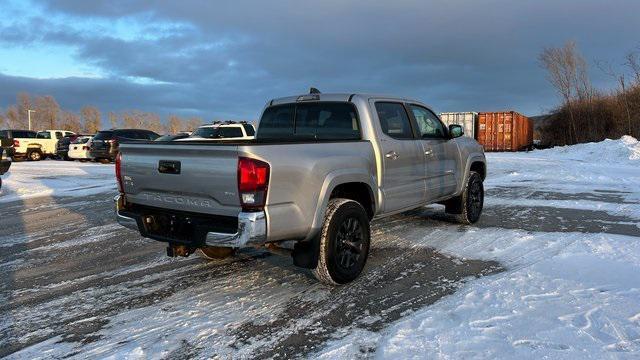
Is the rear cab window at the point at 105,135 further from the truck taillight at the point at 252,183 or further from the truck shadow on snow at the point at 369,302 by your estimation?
the truck taillight at the point at 252,183

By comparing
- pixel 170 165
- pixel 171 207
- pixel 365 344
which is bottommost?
pixel 365 344

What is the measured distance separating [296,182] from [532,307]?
223 cm

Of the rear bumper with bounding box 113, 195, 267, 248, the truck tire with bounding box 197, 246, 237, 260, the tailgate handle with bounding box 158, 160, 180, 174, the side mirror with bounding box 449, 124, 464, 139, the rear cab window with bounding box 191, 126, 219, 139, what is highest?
the rear cab window with bounding box 191, 126, 219, 139

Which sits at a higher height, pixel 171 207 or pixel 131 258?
pixel 171 207

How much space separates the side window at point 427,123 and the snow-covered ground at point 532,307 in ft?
4.70

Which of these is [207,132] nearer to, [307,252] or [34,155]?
[307,252]

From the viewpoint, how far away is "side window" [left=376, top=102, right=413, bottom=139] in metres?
5.73

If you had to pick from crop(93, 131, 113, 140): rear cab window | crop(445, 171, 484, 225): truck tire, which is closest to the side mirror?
crop(445, 171, 484, 225): truck tire

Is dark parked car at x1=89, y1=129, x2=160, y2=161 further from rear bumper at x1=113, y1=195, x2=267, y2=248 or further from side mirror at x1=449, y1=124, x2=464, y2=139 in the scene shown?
rear bumper at x1=113, y1=195, x2=267, y2=248

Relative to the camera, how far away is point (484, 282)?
482 cm

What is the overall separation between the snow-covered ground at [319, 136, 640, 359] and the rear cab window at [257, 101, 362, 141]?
203 cm

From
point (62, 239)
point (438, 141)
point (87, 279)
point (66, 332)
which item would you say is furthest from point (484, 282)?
point (62, 239)

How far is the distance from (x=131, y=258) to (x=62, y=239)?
6.31 feet

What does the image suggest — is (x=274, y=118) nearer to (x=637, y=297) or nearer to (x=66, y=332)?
(x=66, y=332)
